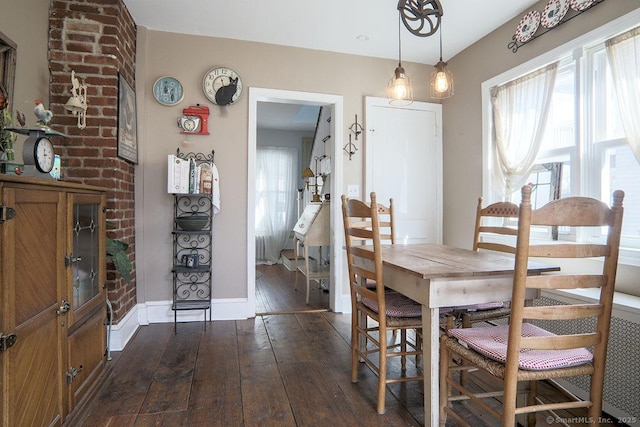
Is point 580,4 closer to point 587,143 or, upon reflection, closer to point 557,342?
point 587,143

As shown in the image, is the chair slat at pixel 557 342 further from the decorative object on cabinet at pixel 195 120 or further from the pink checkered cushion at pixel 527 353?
the decorative object on cabinet at pixel 195 120

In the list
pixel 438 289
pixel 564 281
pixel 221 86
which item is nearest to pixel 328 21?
pixel 221 86

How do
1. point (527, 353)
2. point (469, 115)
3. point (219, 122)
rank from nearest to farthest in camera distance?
point (527, 353) < point (219, 122) < point (469, 115)

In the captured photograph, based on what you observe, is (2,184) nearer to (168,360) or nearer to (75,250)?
(75,250)

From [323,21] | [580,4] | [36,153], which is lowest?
[36,153]

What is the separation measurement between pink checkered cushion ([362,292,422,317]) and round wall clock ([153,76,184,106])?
2.50 m

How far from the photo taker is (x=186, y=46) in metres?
3.22

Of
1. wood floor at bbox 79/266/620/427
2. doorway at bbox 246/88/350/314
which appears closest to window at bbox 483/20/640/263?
wood floor at bbox 79/266/620/427

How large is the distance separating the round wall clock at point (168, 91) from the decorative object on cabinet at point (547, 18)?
9.76 ft

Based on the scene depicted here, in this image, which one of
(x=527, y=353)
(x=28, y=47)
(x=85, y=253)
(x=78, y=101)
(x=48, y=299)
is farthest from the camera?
(x=78, y=101)

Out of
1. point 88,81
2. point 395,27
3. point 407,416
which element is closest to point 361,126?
point 395,27

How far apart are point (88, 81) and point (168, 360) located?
6.97ft

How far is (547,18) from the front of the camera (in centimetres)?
261

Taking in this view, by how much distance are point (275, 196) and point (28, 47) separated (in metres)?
4.74
